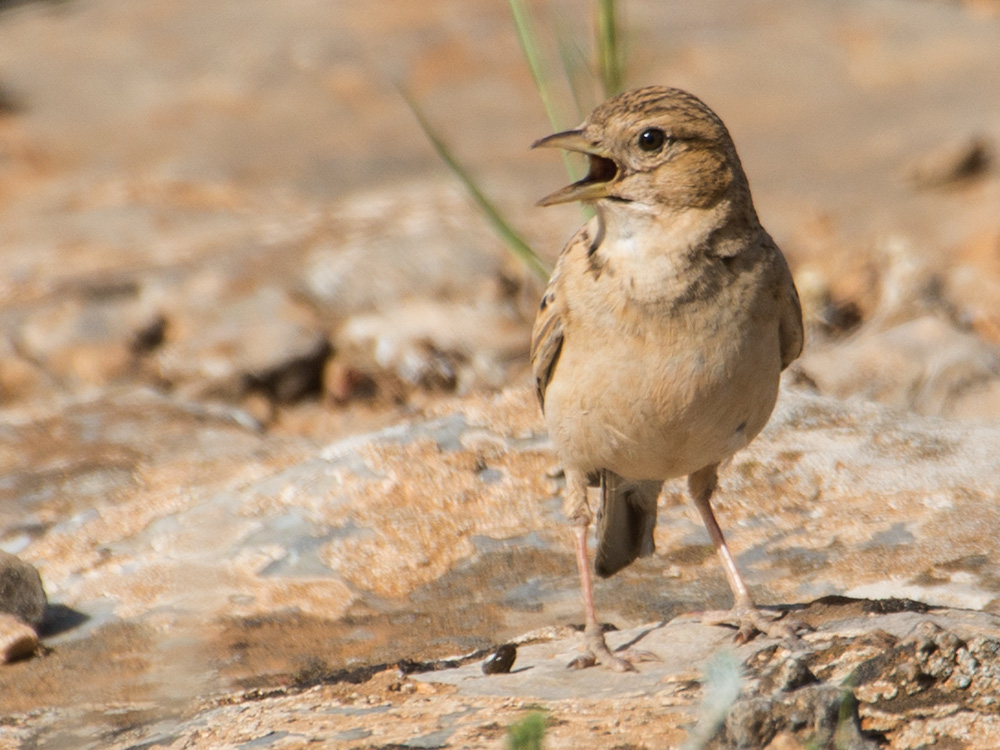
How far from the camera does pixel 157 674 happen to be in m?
4.60

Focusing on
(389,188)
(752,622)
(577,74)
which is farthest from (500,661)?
(389,188)

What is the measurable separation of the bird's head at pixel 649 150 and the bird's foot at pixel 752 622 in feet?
4.26

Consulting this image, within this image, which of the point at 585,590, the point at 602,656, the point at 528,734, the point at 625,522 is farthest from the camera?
the point at 625,522

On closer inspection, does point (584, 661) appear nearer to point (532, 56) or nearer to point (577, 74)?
point (532, 56)

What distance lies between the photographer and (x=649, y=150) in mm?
4043

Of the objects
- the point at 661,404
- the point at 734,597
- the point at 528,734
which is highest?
the point at 661,404

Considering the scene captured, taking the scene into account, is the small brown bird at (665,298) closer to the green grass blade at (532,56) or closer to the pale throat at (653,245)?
the pale throat at (653,245)

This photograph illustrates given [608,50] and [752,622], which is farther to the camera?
[608,50]

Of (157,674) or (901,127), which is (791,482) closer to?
(157,674)

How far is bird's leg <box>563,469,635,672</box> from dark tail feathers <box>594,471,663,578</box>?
16cm

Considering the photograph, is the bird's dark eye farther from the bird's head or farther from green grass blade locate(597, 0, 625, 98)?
green grass blade locate(597, 0, 625, 98)

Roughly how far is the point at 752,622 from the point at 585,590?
0.58 m

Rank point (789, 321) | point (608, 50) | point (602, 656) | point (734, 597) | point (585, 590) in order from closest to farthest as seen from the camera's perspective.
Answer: point (602, 656) < point (789, 321) < point (585, 590) < point (734, 597) < point (608, 50)

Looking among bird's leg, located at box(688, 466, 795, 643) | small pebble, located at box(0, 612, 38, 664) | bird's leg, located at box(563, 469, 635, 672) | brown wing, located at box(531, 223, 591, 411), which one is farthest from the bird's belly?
small pebble, located at box(0, 612, 38, 664)
